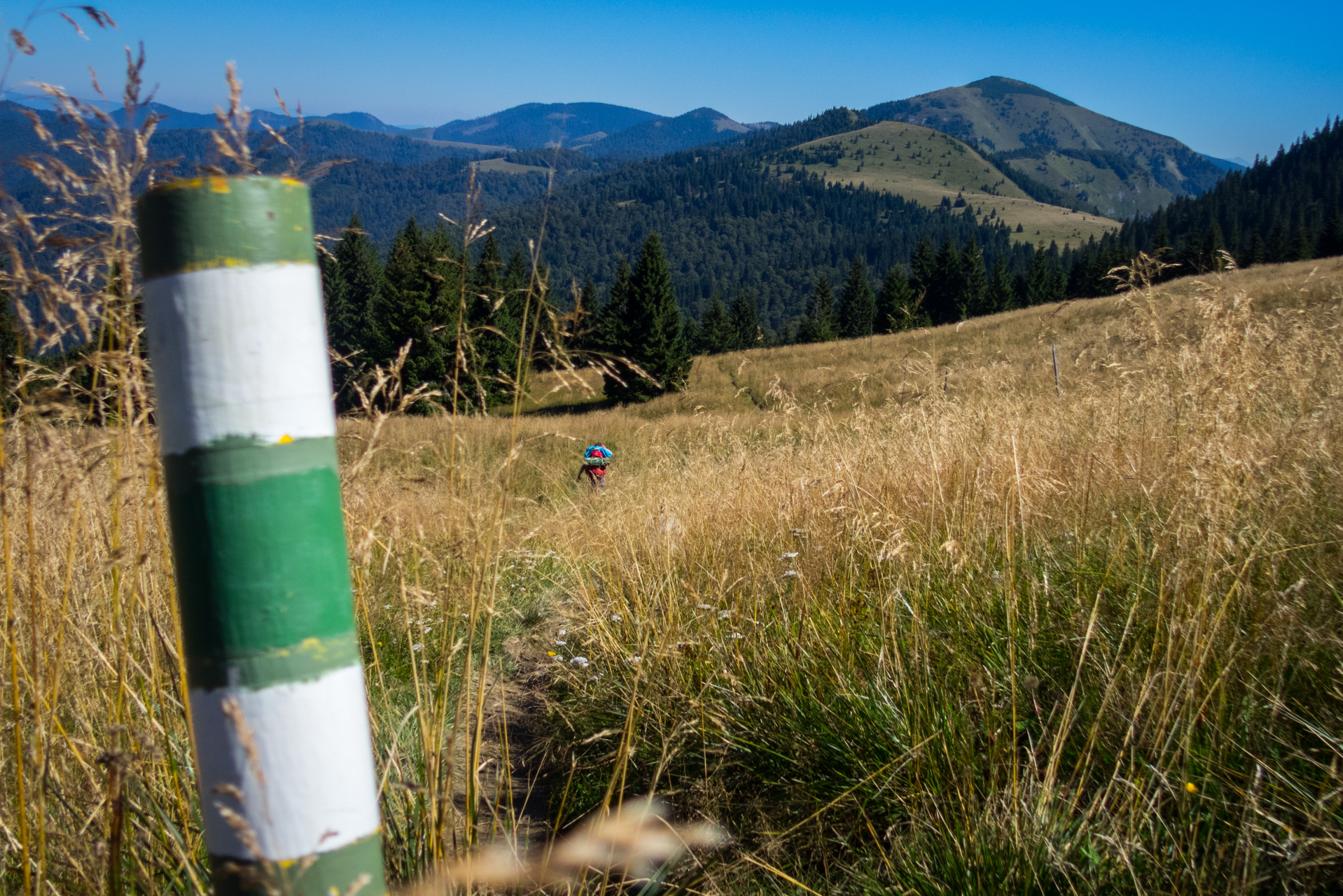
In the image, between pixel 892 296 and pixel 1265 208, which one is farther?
pixel 1265 208

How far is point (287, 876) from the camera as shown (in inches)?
26.8

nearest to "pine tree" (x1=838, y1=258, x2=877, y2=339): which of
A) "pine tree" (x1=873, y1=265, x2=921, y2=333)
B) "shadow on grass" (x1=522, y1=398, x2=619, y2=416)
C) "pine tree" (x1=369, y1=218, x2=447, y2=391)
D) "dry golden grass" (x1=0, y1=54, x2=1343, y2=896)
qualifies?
"pine tree" (x1=873, y1=265, x2=921, y2=333)

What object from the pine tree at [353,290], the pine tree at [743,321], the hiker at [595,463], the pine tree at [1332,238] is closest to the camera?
the hiker at [595,463]

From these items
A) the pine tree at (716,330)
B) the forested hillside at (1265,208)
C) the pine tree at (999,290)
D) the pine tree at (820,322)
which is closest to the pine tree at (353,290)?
the pine tree at (716,330)

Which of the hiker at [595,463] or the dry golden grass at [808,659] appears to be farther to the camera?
the hiker at [595,463]

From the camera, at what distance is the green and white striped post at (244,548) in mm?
675

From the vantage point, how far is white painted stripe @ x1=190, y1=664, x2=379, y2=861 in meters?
0.67

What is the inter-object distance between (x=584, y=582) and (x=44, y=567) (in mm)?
1771

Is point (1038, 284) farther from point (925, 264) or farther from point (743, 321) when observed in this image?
point (743, 321)

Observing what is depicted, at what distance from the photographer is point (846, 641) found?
2.14 metres

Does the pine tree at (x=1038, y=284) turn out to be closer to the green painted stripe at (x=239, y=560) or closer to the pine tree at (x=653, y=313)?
the pine tree at (x=653, y=313)

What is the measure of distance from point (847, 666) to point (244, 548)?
167 cm

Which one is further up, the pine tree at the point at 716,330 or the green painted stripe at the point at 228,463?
the green painted stripe at the point at 228,463

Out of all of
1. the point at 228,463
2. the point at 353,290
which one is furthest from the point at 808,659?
the point at 353,290
